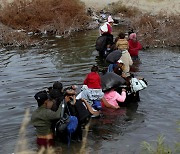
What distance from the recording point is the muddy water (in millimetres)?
8805

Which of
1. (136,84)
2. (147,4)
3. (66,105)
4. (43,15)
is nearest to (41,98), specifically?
(66,105)

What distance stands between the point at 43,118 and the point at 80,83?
18.6 feet

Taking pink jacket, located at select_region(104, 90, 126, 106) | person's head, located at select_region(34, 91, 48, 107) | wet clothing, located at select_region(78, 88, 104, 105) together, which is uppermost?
person's head, located at select_region(34, 91, 48, 107)

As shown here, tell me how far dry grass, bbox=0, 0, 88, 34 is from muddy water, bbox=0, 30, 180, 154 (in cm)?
420

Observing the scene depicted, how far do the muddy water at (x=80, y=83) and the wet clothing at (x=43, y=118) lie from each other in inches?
31.4

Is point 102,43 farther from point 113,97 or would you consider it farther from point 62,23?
point 62,23

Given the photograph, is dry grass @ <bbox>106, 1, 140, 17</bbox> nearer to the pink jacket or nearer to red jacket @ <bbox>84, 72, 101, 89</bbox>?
the pink jacket

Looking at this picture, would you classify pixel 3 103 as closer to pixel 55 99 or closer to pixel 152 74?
pixel 55 99

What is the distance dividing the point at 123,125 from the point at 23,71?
6761 millimetres

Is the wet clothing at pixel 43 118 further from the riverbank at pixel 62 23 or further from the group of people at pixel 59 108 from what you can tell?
the riverbank at pixel 62 23

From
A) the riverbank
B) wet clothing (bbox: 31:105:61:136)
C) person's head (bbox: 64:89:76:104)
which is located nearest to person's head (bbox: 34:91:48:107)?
wet clothing (bbox: 31:105:61:136)

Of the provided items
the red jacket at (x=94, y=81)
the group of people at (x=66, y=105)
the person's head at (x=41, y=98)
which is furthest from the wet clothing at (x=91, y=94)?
the person's head at (x=41, y=98)

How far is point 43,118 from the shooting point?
7.47 metres

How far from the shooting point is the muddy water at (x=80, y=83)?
880 cm
